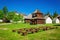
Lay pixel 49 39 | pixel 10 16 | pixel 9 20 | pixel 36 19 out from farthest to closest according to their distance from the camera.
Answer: pixel 9 20
pixel 10 16
pixel 36 19
pixel 49 39

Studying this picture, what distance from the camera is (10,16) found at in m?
75.4

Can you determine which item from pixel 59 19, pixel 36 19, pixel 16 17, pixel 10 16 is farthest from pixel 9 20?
pixel 59 19

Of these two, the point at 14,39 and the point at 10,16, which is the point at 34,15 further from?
the point at 14,39

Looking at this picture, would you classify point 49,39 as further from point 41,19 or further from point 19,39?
point 41,19

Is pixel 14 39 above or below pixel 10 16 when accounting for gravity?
below

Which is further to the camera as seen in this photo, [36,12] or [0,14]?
[0,14]

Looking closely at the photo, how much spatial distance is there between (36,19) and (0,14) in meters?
22.6

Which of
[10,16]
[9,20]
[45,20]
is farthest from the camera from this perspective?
[9,20]

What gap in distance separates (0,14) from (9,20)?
9457mm

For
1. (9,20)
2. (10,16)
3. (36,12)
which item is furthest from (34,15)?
(9,20)

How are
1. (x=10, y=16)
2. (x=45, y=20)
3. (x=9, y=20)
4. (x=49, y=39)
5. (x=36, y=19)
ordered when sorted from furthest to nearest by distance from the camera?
(x=9, y=20) → (x=10, y=16) → (x=45, y=20) → (x=36, y=19) → (x=49, y=39)

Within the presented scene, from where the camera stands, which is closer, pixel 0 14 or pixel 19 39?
pixel 19 39

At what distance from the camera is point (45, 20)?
70000 millimetres

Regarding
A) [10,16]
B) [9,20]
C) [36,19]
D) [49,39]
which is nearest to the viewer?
[49,39]
